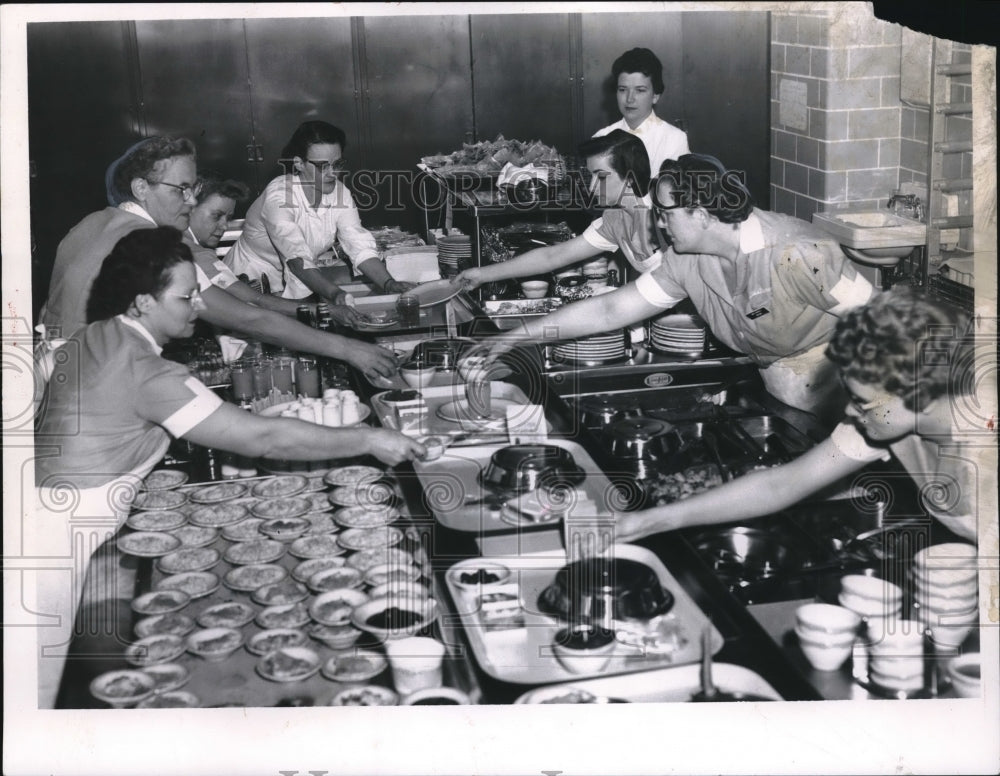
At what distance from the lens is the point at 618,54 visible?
25.4 feet

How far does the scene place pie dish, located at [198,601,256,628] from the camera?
2.35 metres

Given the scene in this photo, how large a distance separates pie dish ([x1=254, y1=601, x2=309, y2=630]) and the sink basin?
4.18 m

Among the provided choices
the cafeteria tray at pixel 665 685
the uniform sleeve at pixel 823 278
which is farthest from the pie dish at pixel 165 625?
the uniform sleeve at pixel 823 278

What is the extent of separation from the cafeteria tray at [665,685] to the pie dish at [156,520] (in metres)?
1.22

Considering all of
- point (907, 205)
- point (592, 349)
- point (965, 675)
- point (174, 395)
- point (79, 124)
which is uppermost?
point (79, 124)

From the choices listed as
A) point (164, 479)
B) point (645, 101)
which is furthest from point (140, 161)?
point (645, 101)

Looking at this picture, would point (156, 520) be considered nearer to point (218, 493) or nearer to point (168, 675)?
point (218, 493)

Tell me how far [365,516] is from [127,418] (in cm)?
80

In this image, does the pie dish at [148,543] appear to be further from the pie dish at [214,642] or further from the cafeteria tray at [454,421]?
the cafeteria tray at [454,421]

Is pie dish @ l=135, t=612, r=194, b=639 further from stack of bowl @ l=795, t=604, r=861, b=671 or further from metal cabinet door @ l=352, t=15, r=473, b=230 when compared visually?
metal cabinet door @ l=352, t=15, r=473, b=230

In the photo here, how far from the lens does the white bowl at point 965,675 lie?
7.11 ft

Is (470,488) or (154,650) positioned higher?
(470,488)

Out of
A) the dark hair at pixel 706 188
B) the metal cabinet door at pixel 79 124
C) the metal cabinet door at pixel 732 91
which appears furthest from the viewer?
the metal cabinet door at pixel 732 91

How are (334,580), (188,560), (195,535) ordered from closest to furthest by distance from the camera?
(334,580), (188,560), (195,535)
